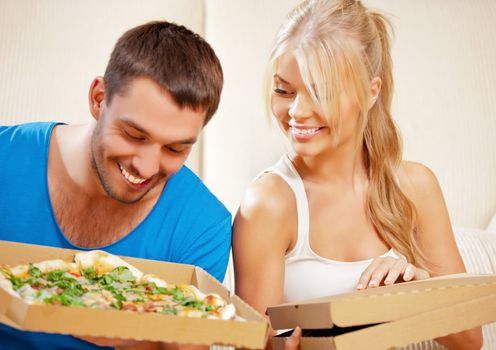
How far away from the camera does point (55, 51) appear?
217 cm

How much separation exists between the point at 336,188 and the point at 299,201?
115 millimetres

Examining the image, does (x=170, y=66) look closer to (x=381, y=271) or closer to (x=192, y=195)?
(x=192, y=195)

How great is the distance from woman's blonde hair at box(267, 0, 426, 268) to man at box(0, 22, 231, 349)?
0.90 ft

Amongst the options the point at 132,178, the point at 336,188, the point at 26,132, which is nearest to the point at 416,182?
the point at 336,188

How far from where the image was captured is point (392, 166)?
1.86 meters

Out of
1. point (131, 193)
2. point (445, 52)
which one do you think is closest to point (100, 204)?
point (131, 193)

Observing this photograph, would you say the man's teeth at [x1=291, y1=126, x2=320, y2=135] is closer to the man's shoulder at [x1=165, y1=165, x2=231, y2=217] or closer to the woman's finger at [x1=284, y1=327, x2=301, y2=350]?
the man's shoulder at [x1=165, y1=165, x2=231, y2=217]

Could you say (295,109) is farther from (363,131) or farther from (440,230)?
(440,230)

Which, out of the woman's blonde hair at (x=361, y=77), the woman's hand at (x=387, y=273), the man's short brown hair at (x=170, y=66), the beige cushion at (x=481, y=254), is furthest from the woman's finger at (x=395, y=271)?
the beige cushion at (x=481, y=254)

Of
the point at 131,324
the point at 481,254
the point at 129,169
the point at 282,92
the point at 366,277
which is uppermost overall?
the point at 282,92

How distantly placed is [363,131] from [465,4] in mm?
880

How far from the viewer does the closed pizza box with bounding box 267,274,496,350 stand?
1.23 meters

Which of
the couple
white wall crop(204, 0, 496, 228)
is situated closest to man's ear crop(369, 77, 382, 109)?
the couple

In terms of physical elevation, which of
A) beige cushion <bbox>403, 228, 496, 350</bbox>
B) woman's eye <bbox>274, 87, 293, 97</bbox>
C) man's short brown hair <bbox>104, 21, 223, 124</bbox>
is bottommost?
beige cushion <bbox>403, 228, 496, 350</bbox>
